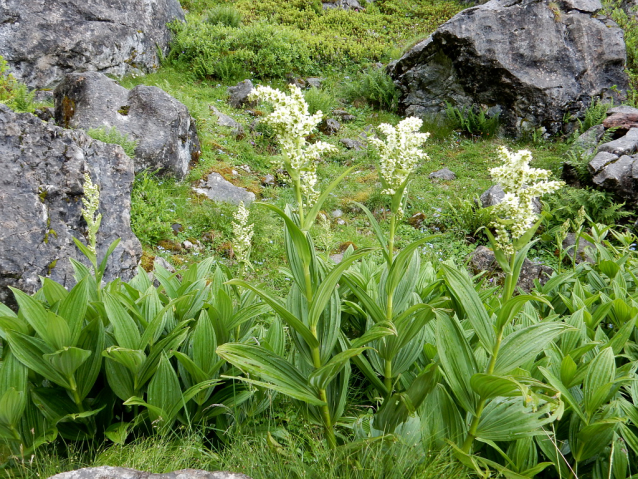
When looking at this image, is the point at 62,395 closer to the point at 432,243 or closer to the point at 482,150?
the point at 432,243

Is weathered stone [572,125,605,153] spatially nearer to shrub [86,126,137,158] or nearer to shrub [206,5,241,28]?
shrub [86,126,137,158]

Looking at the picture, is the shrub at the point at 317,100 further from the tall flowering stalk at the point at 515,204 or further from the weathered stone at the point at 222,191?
→ the tall flowering stalk at the point at 515,204

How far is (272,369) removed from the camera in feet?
7.66

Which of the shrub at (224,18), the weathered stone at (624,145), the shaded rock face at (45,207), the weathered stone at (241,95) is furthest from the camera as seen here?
the shrub at (224,18)

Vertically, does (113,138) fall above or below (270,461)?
above

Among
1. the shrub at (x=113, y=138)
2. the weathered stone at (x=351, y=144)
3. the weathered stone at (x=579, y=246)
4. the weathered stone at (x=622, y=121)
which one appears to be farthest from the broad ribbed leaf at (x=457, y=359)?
the weathered stone at (x=622, y=121)

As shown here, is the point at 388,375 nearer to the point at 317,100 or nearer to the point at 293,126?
the point at 293,126

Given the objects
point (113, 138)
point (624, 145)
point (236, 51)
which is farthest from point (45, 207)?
point (624, 145)

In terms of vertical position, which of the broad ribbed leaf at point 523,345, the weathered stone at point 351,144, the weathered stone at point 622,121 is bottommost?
the weathered stone at point 351,144

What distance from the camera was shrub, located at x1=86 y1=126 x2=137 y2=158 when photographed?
240 inches

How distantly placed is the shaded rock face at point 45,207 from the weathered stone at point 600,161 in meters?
7.19

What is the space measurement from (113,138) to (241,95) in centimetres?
448

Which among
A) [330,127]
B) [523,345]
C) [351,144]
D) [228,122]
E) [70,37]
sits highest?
[70,37]

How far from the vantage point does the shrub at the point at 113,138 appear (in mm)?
6098
